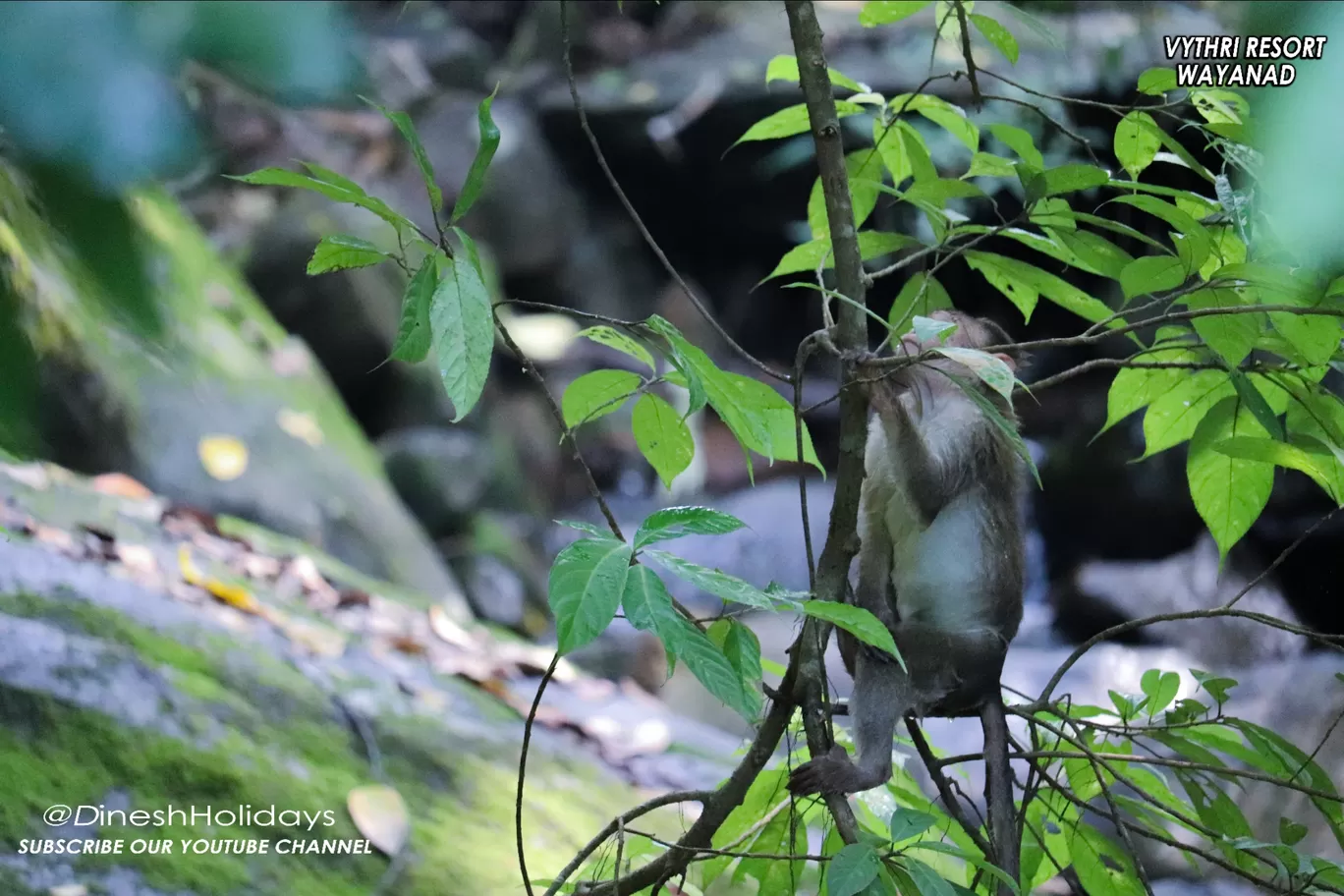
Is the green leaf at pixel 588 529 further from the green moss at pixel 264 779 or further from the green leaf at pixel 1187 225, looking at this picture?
the green moss at pixel 264 779

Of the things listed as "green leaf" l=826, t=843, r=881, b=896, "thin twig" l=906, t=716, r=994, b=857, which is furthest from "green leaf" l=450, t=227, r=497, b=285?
"thin twig" l=906, t=716, r=994, b=857

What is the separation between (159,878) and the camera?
6.00ft

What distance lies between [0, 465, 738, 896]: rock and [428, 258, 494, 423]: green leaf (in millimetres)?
1397

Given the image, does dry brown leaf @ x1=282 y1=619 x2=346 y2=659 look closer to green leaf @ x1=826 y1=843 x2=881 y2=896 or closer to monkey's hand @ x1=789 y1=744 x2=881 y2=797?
monkey's hand @ x1=789 y1=744 x2=881 y2=797

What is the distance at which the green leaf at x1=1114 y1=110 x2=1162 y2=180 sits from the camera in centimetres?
149

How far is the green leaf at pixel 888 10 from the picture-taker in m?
1.64

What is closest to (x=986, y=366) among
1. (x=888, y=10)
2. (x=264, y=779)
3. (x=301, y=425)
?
(x=888, y=10)

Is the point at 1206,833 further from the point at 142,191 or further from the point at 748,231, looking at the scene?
the point at 748,231

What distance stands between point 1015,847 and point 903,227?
511 cm

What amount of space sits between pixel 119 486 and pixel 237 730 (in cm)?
156

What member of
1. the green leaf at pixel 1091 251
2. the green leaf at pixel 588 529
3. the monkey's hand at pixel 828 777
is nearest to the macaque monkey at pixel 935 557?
the monkey's hand at pixel 828 777

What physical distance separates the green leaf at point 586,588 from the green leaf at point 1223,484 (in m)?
1.04

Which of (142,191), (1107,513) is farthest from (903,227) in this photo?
(142,191)

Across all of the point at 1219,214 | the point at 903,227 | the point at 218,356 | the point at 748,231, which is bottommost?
the point at 1219,214
